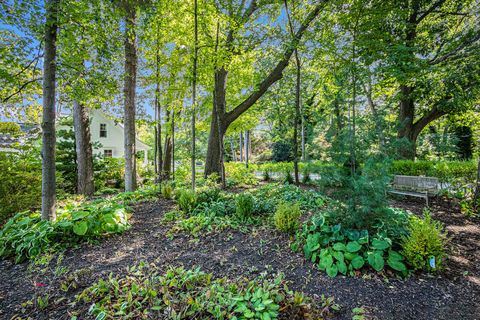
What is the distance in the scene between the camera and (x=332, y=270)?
7.76ft

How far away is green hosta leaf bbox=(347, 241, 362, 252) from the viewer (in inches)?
96.3

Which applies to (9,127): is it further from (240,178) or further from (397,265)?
(397,265)

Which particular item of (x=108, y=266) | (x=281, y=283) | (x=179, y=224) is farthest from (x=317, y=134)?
(x=108, y=266)

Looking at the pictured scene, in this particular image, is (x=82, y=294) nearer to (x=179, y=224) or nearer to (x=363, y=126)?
(x=179, y=224)

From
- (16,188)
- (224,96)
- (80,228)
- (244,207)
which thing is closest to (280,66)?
(224,96)

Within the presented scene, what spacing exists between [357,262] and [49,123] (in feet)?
14.5

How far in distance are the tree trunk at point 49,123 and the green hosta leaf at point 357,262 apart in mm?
4071

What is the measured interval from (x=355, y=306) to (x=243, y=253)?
130 centimetres

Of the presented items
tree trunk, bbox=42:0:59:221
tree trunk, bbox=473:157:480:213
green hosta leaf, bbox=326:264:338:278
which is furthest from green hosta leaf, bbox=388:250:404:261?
tree trunk, bbox=42:0:59:221

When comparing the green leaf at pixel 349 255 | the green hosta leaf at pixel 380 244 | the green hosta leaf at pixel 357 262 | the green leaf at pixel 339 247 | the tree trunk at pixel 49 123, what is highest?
the tree trunk at pixel 49 123

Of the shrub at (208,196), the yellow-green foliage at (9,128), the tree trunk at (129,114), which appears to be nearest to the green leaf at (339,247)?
the shrub at (208,196)

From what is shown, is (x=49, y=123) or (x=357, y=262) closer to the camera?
(x=357, y=262)

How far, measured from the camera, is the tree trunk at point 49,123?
3104mm

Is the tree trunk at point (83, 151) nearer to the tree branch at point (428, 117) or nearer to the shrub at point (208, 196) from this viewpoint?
the shrub at point (208, 196)
